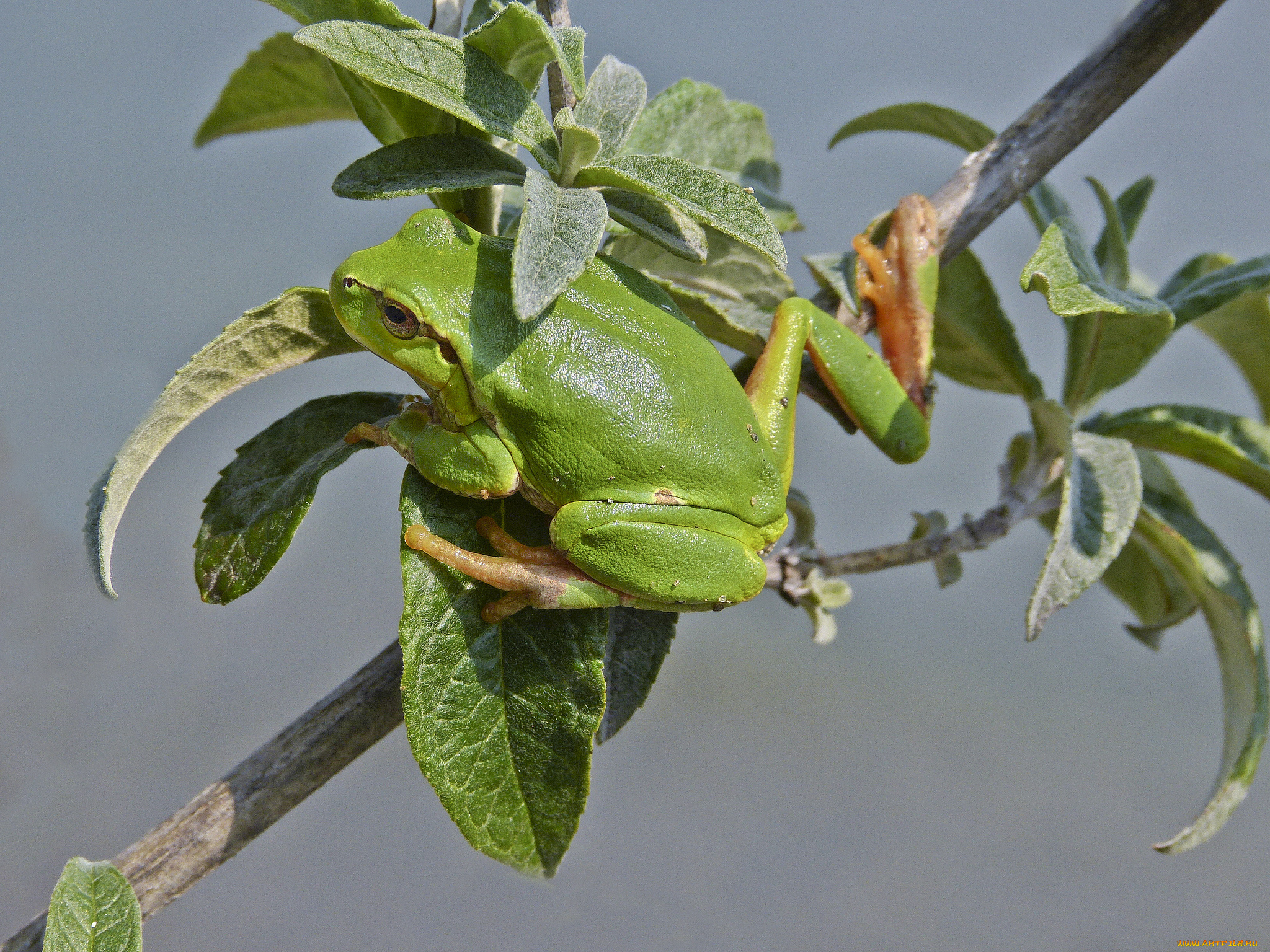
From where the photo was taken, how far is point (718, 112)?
810 millimetres

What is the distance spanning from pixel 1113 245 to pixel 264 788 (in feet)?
2.84

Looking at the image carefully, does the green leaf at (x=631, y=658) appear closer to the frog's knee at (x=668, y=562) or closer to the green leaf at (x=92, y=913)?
the frog's knee at (x=668, y=562)

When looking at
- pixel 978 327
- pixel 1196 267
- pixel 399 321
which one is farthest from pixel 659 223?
pixel 1196 267

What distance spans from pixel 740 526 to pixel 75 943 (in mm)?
509

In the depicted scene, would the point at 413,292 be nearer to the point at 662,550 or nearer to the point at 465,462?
the point at 465,462

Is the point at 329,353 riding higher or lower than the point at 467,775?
higher

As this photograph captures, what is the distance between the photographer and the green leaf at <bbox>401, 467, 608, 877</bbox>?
1.81ft

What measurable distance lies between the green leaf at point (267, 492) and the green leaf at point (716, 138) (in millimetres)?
300

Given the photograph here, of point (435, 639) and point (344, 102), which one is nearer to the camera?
point (435, 639)

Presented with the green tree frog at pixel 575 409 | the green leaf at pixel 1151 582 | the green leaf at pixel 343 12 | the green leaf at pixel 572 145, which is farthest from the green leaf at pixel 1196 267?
the green leaf at pixel 343 12

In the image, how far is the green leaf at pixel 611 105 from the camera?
61 centimetres

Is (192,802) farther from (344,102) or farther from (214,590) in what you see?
(344,102)

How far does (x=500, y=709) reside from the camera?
1.88 feet

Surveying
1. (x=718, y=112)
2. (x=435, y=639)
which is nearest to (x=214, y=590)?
(x=435, y=639)
